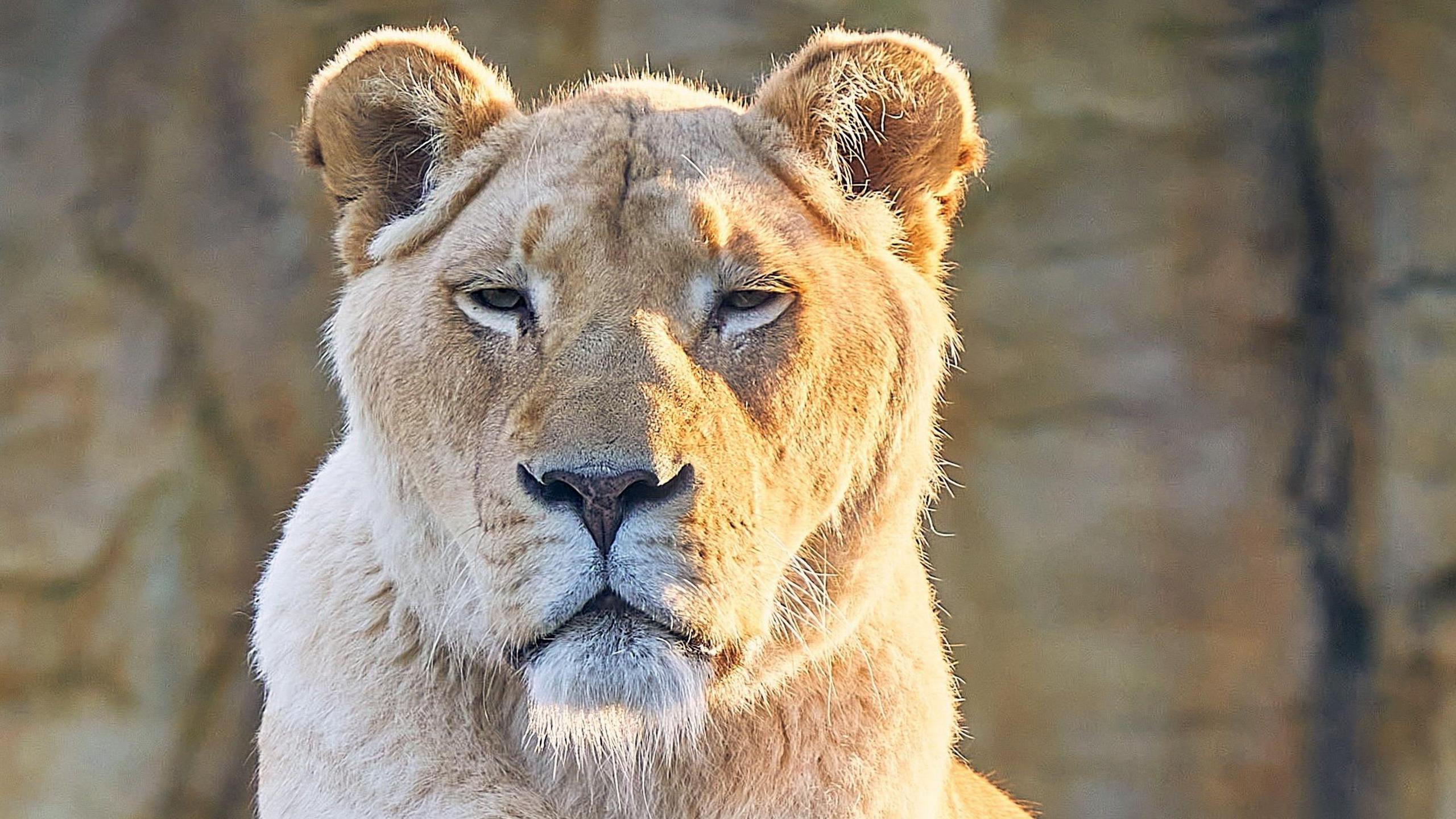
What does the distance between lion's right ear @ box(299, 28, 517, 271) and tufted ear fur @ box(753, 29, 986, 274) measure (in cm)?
42

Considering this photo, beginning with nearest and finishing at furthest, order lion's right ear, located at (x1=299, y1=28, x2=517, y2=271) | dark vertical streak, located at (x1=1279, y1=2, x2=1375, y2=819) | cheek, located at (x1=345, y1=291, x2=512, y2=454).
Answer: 1. cheek, located at (x1=345, y1=291, x2=512, y2=454)
2. lion's right ear, located at (x1=299, y1=28, x2=517, y2=271)
3. dark vertical streak, located at (x1=1279, y1=2, x2=1375, y2=819)

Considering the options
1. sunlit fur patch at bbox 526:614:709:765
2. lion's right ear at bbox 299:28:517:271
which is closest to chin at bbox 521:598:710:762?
sunlit fur patch at bbox 526:614:709:765

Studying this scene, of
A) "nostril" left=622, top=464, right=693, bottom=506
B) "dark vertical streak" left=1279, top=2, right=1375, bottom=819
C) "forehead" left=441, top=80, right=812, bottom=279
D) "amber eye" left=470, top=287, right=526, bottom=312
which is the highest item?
"forehead" left=441, top=80, right=812, bottom=279

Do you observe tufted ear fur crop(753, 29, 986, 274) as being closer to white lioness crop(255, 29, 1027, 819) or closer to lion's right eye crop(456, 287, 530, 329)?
white lioness crop(255, 29, 1027, 819)

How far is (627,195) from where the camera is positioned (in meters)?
2.11

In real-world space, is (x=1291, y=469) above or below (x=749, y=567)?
below

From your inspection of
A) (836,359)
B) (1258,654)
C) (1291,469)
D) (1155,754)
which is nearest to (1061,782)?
(1155,754)

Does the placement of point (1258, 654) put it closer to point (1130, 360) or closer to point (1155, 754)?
point (1155, 754)

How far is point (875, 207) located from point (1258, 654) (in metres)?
3.46

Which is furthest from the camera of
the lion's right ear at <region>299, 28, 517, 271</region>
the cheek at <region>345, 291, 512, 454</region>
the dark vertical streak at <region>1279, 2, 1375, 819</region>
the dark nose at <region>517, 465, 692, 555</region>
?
the dark vertical streak at <region>1279, 2, 1375, 819</region>

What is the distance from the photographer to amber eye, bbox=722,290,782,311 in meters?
2.09

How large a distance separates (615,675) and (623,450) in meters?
0.28

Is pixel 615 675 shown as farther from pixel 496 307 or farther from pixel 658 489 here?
pixel 496 307

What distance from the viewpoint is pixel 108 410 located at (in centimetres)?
527
